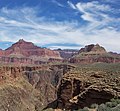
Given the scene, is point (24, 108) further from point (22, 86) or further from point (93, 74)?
point (93, 74)

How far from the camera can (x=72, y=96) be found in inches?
1794

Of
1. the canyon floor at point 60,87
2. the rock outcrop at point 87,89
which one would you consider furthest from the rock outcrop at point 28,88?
the rock outcrop at point 87,89

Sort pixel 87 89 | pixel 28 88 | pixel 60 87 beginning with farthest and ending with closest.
Result: 1. pixel 28 88
2. pixel 60 87
3. pixel 87 89

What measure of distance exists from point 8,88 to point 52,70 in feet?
208

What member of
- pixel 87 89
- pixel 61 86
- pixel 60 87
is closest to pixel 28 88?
pixel 60 87

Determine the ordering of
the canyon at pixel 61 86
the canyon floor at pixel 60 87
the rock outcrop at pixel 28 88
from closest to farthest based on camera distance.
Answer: the canyon floor at pixel 60 87
the canyon at pixel 61 86
the rock outcrop at pixel 28 88

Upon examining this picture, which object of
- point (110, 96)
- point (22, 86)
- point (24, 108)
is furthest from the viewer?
point (22, 86)

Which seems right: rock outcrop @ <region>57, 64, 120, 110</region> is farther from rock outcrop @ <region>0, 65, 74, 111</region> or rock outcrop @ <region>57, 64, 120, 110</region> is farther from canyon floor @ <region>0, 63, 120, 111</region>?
rock outcrop @ <region>0, 65, 74, 111</region>

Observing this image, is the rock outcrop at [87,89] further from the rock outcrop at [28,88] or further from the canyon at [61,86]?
the rock outcrop at [28,88]

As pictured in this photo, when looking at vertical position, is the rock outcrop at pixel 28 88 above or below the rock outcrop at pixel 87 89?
below

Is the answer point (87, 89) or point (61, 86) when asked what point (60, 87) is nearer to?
point (61, 86)

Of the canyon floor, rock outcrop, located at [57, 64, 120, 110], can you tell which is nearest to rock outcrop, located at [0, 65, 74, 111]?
the canyon floor

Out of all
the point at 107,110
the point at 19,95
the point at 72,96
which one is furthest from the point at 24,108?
the point at 107,110

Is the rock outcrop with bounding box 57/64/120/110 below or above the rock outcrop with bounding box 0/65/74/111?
above
